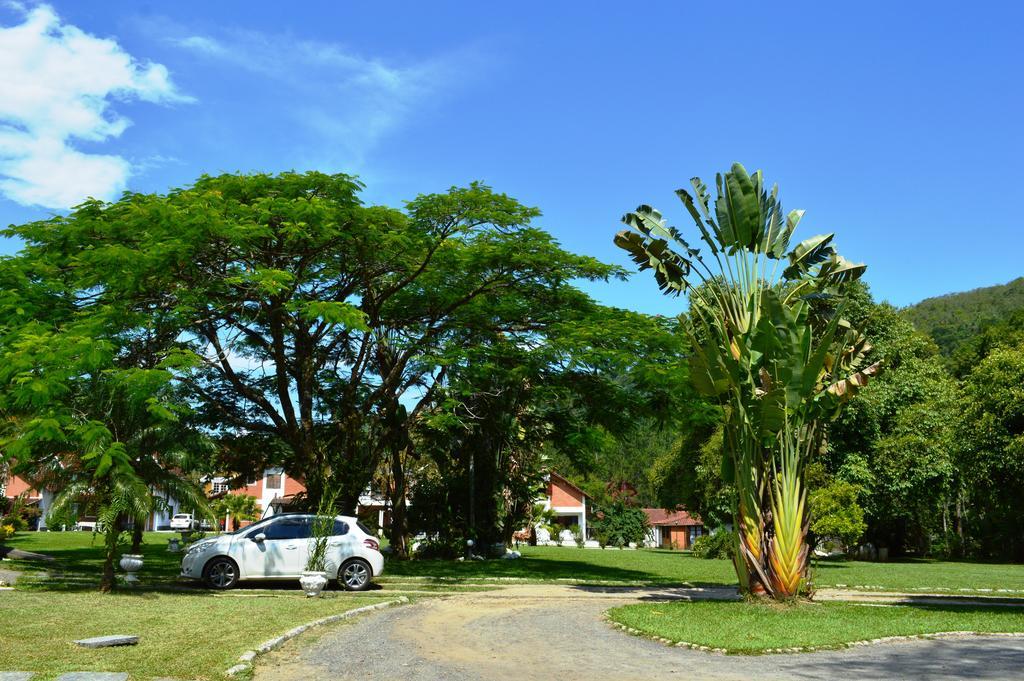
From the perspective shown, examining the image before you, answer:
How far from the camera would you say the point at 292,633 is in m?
10.7

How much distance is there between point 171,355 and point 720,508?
1192 inches

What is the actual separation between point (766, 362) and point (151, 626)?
1052cm

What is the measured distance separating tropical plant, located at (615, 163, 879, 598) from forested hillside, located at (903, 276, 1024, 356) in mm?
67856

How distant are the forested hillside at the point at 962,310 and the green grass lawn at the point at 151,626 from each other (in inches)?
2967

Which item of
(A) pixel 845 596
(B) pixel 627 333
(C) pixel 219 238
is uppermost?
(C) pixel 219 238

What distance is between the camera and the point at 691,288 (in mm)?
16703

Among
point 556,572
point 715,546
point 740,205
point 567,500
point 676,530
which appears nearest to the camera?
point 740,205

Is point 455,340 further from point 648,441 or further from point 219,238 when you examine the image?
point 648,441

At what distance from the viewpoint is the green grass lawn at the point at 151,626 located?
834 cm

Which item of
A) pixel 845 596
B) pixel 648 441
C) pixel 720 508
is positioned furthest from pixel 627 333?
pixel 648 441

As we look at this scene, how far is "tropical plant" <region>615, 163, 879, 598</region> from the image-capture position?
14.2 meters

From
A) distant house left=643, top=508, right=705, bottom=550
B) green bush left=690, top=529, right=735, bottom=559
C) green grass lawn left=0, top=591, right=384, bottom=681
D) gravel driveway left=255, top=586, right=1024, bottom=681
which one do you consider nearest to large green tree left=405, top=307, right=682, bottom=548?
green grass lawn left=0, top=591, right=384, bottom=681

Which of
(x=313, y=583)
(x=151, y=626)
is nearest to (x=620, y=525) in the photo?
(x=313, y=583)

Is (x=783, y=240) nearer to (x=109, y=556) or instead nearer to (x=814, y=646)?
(x=814, y=646)
